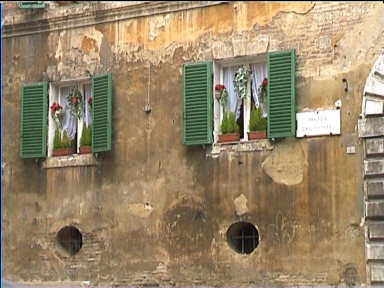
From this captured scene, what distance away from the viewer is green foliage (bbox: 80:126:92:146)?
1414cm

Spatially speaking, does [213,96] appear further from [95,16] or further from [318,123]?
[95,16]

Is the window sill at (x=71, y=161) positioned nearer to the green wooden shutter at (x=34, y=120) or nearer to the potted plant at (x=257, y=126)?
the green wooden shutter at (x=34, y=120)

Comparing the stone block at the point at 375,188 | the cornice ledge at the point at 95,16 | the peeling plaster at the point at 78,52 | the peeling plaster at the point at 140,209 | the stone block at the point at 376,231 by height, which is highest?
the cornice ledge at the point at 95,16

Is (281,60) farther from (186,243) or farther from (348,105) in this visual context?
(186,243)

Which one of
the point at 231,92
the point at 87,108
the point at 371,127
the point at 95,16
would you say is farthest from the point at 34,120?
the point at 371,127

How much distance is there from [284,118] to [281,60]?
0.86 meters

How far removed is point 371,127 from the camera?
11.8 meters

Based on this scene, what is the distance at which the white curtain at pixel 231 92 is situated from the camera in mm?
13078

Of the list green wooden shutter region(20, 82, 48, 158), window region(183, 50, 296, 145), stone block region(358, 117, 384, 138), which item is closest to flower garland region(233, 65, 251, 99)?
window region(183, 50, 296, 145)

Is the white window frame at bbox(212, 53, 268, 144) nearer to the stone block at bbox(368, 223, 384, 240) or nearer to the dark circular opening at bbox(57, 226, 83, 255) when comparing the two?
A: the stone block at bbox(368, 223, 384, 240)

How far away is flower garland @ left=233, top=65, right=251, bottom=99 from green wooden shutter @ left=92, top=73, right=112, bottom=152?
83.3 inches

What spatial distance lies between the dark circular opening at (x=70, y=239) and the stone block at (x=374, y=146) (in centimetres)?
498

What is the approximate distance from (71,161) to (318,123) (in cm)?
424

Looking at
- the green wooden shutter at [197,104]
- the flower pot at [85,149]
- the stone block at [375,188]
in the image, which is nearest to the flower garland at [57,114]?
the flower pot at [85,149]
